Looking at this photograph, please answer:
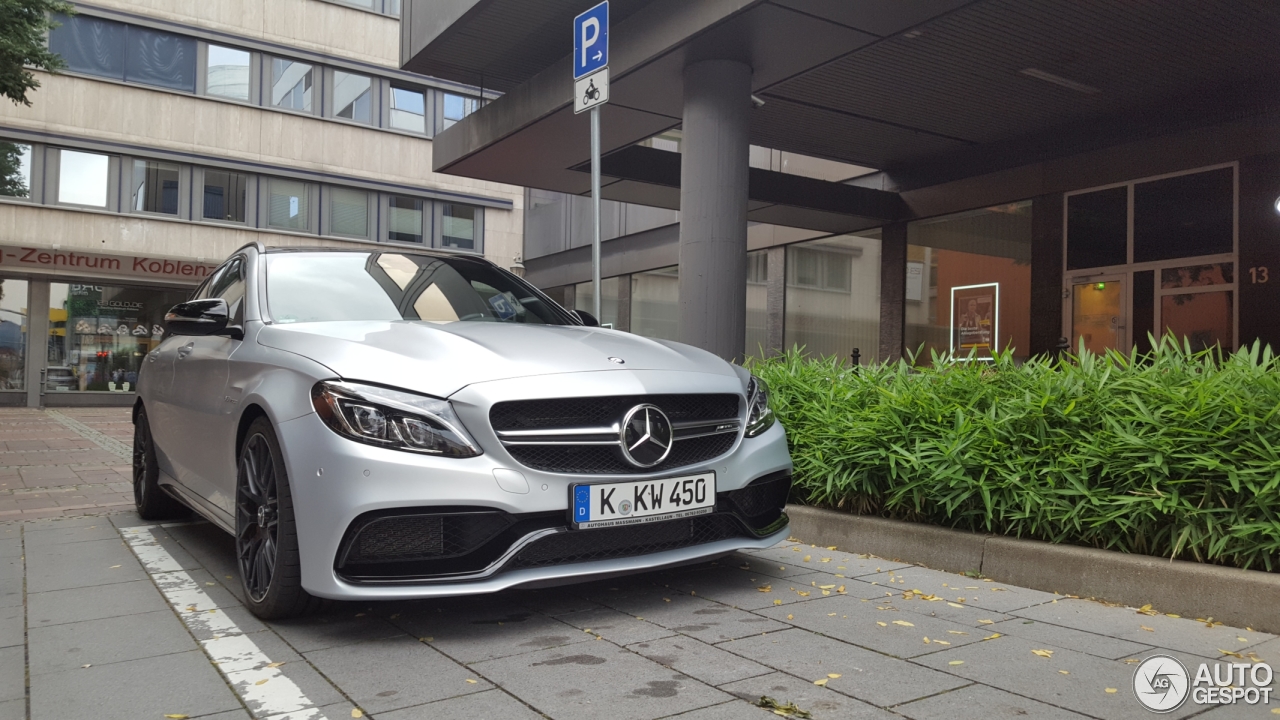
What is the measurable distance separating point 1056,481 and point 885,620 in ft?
3.83

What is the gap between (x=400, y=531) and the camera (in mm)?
3260

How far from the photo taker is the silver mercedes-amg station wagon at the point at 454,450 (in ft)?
10.6

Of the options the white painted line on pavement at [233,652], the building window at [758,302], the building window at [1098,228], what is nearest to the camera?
the white painted line on pavement at [233,652]

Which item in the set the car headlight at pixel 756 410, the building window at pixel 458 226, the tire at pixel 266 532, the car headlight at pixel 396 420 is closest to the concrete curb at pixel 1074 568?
the car headlight at pixel 756 410

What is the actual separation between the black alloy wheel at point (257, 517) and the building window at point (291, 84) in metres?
24.1

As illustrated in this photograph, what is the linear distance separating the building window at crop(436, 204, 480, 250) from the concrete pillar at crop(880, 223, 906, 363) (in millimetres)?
16088

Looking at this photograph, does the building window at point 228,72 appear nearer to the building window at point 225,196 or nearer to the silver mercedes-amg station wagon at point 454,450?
the building window at point 225,196

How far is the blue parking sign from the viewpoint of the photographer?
6.33 metres

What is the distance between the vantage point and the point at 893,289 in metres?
15.6

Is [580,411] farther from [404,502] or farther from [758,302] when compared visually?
[758,302]

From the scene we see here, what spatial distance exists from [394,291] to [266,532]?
4.42 ft

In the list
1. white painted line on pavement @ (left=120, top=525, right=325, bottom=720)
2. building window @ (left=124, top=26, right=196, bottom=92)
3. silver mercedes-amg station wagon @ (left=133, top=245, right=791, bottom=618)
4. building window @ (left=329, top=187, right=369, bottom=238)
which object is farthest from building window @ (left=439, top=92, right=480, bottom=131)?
silver mercedes-amg station wagon @ (left=133, top=245, right=791, bottom=618)

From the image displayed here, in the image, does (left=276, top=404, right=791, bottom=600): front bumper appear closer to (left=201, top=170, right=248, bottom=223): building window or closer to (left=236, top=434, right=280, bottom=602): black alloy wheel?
(left=236, top=434, right=280, bottom=602): black alloy wheel

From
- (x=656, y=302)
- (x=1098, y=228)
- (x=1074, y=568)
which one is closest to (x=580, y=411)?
(x=1074, y=568)
